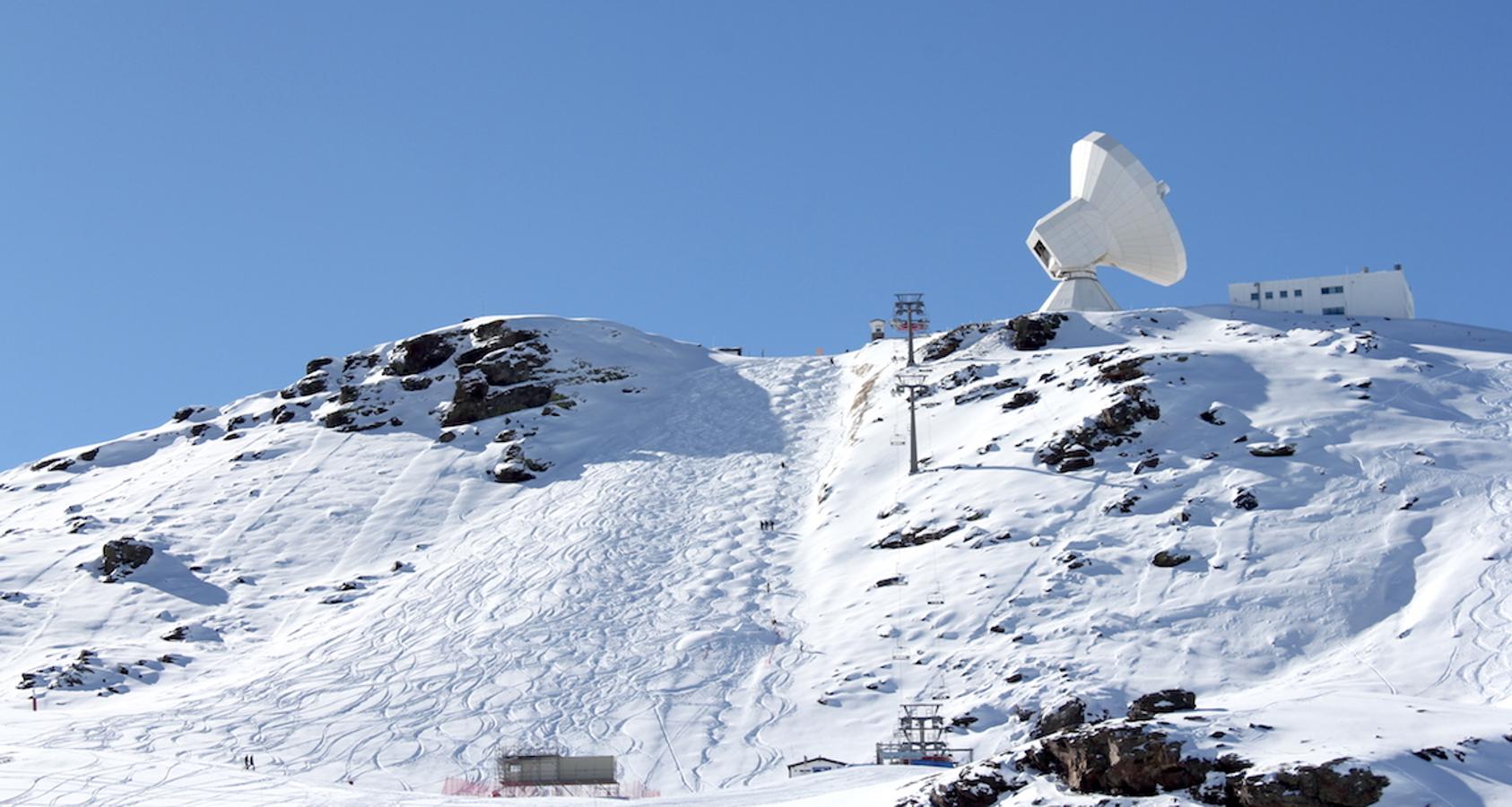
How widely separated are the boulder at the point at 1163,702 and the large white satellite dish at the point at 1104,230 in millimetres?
41048

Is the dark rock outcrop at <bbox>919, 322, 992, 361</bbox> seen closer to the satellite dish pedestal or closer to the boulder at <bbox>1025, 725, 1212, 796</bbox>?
the satellite dish pedestal

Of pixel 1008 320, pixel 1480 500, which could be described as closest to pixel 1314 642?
pixel 1480 500

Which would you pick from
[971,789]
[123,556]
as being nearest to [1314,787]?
[971,789]

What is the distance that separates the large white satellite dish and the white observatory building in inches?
200

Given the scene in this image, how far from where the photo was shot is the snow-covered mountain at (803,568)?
40.0 m

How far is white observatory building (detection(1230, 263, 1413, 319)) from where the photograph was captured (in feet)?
253

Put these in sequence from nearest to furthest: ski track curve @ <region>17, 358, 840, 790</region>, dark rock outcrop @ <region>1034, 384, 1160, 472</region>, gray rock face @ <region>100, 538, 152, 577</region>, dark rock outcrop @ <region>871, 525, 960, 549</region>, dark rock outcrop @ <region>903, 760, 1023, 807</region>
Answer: dark rock outcrop @ <region>903, 760, 1023, 807</region> < ski track curve @ <region>17, 358, 840, 790</region> < dark rock outcrop @ <region>871, 525, 960, 549</region> < dark rock outcrop @ <region>1034, 384, 1160, 472</region> < gray rock face @ <region>100, 538, 152, 577</region>

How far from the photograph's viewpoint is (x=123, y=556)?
5962cm

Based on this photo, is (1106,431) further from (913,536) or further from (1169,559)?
(1169,559)

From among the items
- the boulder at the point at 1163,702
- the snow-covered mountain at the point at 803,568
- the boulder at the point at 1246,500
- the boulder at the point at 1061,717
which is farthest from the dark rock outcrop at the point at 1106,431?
the boulder at the point at 1061,717

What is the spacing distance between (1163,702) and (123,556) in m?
38.6

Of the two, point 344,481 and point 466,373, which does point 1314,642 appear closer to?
point 344,481

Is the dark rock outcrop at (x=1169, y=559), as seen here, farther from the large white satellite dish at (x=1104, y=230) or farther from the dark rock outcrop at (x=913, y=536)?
the large white satellite dish at (x=1104, y=230)

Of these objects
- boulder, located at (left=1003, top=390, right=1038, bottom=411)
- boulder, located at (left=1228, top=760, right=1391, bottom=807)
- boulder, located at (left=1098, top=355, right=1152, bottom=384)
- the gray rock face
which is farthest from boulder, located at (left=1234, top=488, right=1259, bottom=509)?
the gray rock face
